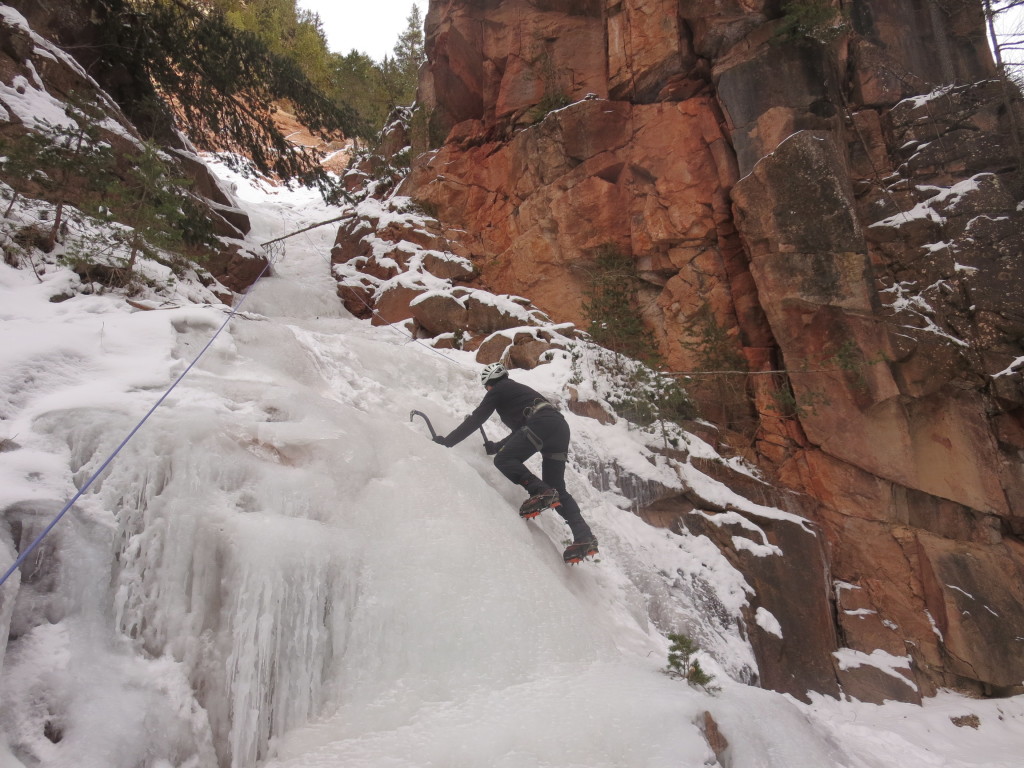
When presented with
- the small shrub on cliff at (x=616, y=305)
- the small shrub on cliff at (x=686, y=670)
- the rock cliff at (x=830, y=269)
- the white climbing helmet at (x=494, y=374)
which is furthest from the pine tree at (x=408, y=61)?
the small shrub on cliff at (x=686, y=670)

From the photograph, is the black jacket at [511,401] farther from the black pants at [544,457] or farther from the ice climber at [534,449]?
the black pants at [544,457]

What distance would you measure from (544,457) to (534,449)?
0.14 m

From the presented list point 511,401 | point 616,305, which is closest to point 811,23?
point 616,305

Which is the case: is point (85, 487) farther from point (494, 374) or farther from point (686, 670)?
point (686, 670)

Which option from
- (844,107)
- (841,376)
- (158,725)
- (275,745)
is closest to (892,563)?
(841,376)

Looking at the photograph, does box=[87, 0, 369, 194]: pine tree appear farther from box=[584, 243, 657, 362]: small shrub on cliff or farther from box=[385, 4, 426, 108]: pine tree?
box=[385, 4, 426, 108]: pine tree

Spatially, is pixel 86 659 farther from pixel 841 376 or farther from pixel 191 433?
pixel 841 376

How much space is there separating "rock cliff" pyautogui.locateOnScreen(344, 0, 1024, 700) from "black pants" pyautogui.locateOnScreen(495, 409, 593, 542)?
98.0 inches

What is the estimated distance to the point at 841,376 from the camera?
778 centimetres

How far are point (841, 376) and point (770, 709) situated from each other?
5736 millimetres

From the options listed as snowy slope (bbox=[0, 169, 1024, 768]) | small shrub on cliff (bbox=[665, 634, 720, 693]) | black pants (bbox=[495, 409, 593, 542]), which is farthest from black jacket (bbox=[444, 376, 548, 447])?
small shrub on cliff (bbox=[665, 634, 720, 693])

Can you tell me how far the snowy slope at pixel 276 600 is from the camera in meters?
2.18

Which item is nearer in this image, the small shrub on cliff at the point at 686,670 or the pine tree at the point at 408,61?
the small shrub on cliff at the point at 686,670

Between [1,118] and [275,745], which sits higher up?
[1,118]
